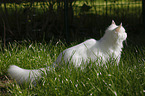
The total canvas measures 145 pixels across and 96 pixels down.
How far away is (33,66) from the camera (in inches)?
103

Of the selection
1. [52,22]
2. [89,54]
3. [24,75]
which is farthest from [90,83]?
[52,22]

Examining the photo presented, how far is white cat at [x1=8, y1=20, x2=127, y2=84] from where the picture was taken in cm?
221

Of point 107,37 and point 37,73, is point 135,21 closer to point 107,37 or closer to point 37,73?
point 107,37

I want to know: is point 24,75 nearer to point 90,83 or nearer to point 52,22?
point 90,83

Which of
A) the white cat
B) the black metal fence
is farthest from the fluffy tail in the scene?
the black metal fence

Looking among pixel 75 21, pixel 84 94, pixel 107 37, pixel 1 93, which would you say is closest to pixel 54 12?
pixel 75 21

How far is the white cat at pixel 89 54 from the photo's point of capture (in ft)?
7.25

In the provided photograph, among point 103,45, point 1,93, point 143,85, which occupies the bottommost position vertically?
point 1,93

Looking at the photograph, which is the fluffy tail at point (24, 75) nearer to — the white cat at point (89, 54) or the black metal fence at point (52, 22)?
the white cat at point (89, 54)

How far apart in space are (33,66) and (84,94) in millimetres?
1044

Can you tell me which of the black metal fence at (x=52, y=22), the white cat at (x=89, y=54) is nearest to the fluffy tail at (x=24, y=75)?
the white cat at (x=89, y=54)

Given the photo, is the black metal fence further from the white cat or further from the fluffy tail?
the fluffy tail

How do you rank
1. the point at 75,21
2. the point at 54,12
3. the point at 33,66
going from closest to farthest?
the point at 33,66 < the point at 54,12 < the point at 75,21

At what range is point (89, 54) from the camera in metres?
2.34
